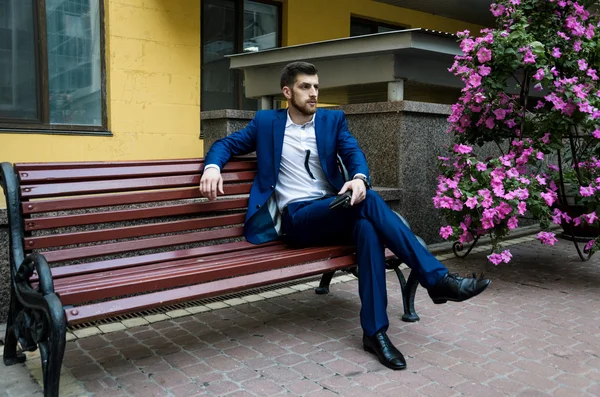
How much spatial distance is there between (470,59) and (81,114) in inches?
185

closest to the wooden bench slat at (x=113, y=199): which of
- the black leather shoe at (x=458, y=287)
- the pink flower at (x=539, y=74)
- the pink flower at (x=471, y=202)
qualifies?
the black leather shoe at (x=458, y=287)

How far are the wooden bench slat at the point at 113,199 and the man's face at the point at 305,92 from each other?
64cm

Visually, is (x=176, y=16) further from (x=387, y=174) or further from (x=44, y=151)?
(x=387, y=174)

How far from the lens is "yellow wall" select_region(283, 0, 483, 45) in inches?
360

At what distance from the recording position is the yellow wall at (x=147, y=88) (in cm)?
715

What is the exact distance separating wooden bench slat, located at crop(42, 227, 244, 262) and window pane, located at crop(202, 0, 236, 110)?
4.95 m

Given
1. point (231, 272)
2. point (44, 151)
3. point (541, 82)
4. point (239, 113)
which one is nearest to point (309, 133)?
point (231, 272)

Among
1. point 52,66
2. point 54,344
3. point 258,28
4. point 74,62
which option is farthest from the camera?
point 258,28

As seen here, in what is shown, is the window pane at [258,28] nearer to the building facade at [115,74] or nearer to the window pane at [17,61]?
the building facade at [115,74]

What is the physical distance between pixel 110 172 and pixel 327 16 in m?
6.94

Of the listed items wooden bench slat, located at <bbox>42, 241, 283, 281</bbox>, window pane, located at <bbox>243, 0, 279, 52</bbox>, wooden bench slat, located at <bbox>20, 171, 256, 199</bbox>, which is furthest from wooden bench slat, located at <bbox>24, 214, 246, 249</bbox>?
window pane, located at <bbox>243, 0, 279, 52</bbox>

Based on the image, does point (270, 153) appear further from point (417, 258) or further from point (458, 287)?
point (458, 287)

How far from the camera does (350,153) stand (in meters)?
3.85

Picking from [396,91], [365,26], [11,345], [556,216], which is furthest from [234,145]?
[365,26]
